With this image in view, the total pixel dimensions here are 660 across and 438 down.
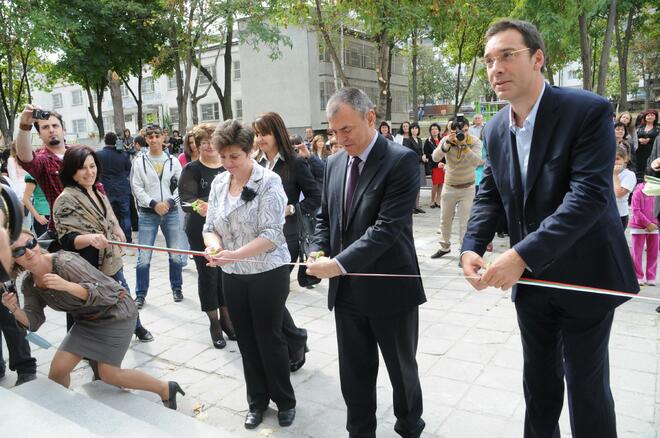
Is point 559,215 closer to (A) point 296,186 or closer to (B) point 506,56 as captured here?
(B) point 506,56

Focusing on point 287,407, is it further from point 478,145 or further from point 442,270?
point 478,145

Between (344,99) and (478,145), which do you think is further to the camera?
(478,145)

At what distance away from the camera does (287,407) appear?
3.36 meters

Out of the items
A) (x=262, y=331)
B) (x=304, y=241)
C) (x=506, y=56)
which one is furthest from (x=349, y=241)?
(x=304, y=241)

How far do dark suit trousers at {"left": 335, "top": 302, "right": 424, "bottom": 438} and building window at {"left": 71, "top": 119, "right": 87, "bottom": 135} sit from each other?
6120 centimetres

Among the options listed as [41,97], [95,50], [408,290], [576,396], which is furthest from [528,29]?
[41,97]

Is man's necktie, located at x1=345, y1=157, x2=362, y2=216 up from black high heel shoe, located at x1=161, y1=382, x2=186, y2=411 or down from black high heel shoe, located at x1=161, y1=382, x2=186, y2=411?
up

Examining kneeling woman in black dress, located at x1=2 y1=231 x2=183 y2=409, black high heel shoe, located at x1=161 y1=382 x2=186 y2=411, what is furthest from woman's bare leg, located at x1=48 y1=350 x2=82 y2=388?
black high heel shoe, located at x1=161 y1=382 x2=186 y2=411

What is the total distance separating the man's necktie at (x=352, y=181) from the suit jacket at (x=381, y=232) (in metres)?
0.03

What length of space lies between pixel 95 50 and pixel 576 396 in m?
22.9

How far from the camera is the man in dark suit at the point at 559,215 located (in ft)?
6.63

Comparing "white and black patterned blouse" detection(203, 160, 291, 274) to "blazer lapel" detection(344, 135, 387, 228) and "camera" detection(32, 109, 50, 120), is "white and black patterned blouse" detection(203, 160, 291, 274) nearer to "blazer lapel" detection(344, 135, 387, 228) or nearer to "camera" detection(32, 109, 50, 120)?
"blazer lapel" detection(344, 135, 387, 228)

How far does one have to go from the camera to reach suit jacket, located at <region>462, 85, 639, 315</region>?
200 centimetres

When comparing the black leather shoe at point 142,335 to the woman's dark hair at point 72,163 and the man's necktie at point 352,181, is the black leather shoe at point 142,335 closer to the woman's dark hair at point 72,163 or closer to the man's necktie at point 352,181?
the woman's dark hair at point 72,163
